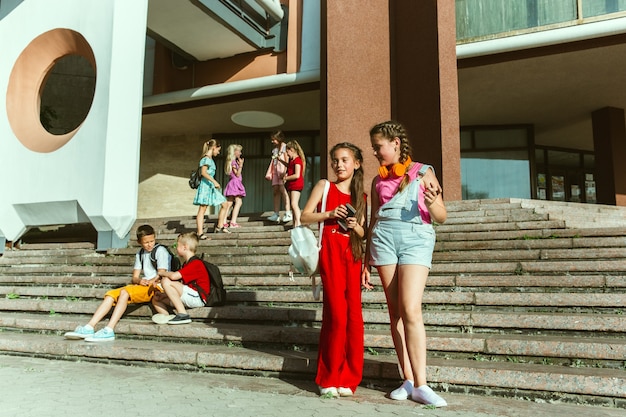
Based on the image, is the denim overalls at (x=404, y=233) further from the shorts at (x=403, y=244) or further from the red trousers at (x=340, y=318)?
the red trousers at (x=340, y=318)

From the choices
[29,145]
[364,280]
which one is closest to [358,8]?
[29,145]

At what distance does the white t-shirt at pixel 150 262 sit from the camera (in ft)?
18.2

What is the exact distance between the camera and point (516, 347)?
13.0 feet

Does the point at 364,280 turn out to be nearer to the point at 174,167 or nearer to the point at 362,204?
the point at 362,204

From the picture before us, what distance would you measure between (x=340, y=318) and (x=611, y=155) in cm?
1327

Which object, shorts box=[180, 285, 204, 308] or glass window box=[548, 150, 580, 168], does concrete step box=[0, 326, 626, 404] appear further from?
glass window box=[548, 150, 580, 168]

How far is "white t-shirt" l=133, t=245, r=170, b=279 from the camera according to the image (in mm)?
5551

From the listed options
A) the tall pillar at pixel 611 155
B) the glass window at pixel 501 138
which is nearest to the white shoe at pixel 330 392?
the tall pillar at pixel 611 155

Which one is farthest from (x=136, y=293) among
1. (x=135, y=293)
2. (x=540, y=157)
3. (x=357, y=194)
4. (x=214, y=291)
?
(x=540, y=157)

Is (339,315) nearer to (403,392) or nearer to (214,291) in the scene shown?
(403,392)

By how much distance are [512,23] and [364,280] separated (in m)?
9.90

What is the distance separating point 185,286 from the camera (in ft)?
18.1

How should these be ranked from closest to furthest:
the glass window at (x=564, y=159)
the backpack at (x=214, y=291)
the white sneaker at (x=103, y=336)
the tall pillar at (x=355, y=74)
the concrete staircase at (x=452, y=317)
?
the concrete staircase at (x=452, y=317), the white sneaker at (x=103, y=336), the backpack at (x=214, y=291), the tall pillar at (x=355, y=74), the glass window at (x=564, y=159)

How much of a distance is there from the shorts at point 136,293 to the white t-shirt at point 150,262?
0.16 metres
